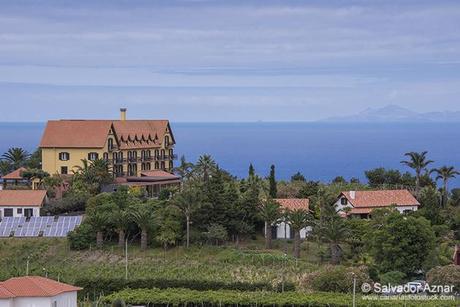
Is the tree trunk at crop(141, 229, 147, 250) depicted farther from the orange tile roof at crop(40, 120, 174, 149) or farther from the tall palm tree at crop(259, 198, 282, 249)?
the orange tile roof at crop(40, 120, 174, 149)

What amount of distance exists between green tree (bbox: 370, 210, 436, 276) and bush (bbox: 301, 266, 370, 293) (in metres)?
1.77

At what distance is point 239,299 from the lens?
41125mm

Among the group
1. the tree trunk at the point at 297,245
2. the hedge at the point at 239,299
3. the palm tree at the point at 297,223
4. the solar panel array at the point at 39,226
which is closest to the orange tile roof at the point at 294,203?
the palm tree at the point at 297,223

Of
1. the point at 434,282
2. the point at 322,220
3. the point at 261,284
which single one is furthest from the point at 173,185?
the point at 434,282

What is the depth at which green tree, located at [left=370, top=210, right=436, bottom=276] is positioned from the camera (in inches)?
1795

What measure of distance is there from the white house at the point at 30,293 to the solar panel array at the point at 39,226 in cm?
1590

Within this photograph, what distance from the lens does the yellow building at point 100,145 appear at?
227ft

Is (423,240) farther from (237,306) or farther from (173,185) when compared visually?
(173,185)

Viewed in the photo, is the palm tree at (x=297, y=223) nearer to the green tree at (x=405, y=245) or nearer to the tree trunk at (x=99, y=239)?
the green tree at (x=405, y=245)

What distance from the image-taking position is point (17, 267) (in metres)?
48.7

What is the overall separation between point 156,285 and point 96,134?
27.0 metres

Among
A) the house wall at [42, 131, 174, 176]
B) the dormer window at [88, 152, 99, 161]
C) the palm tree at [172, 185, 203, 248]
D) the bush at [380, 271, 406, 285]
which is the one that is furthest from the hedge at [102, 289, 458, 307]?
the house wall at [42, 131, 174, 176]

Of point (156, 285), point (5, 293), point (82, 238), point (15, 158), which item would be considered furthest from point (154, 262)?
point (15, 158)

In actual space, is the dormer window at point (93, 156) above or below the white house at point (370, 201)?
above
